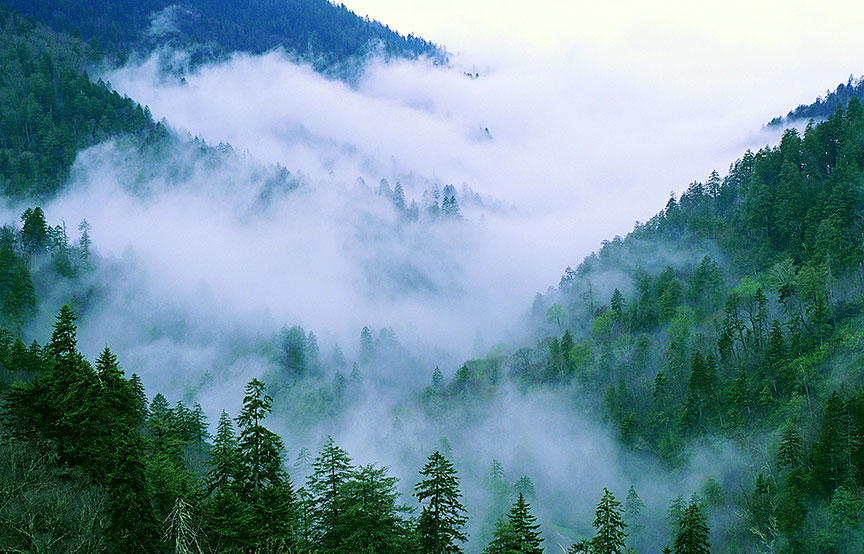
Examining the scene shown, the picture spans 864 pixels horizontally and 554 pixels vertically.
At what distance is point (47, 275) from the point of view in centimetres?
13150

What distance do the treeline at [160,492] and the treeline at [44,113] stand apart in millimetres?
147598

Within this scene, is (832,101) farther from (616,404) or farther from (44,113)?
(44,113)

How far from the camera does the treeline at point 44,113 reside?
161m

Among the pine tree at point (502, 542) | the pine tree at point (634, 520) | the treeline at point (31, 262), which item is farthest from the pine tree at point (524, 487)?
the treeline at point (31, 262)

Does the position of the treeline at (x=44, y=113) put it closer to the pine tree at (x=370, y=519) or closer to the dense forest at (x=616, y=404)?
the dense forest at (x=616, y=404)

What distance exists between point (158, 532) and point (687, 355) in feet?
304

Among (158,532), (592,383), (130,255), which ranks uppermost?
(130,255)

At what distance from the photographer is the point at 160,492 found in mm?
33125

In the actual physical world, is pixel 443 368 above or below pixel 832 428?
above

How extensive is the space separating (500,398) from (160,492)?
106 metres

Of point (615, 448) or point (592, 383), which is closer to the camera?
point (615, 448)

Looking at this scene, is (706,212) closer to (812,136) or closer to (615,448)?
(812,136)

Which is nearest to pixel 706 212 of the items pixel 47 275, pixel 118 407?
pixel 118 407

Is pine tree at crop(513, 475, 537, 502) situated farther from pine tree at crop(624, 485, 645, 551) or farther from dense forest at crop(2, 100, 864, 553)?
pine tree at crop(624, 485, 645, 551)
